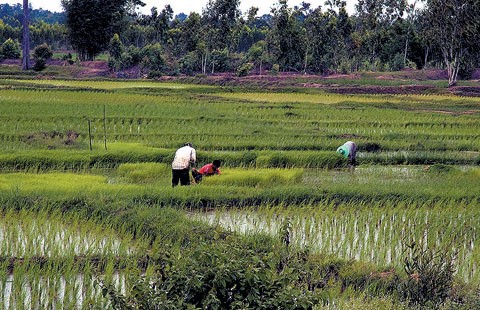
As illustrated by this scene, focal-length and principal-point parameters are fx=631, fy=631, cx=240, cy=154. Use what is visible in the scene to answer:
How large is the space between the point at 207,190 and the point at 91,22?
115 feet

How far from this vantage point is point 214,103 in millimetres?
19844

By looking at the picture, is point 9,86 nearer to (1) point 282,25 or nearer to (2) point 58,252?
(2) point 58,252

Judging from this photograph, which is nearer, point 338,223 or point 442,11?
point 338,223

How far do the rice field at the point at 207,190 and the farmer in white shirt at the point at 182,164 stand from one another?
248mm

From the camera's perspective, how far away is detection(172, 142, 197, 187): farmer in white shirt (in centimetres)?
831

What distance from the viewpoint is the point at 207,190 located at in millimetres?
7918

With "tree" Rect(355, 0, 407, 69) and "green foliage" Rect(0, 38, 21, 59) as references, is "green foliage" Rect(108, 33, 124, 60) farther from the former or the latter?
"tree" Rect(355, 0, 407, 69)

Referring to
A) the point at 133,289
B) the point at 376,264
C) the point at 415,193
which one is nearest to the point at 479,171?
the point at 415,193

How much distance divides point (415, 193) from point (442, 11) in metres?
27.0

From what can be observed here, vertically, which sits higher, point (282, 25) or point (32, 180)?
point (282, 25)

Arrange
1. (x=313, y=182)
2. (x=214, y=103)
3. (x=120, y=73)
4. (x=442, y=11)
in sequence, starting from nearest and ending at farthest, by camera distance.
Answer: (x=313, y=182), (x=214, y=103), (x=442, y=11), (x=120, y=73)

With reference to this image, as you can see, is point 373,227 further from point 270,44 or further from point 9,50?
point 9,50

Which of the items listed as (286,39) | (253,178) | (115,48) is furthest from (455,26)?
(253,178)

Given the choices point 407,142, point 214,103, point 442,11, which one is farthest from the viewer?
point 442,11
